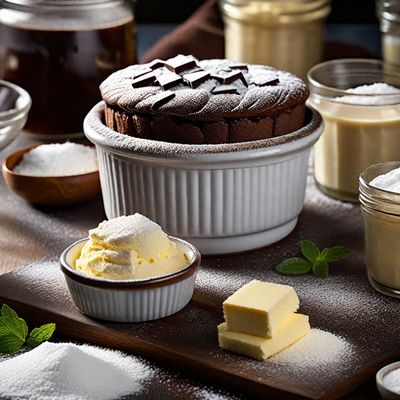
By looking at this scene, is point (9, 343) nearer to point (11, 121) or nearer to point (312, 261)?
point (312, 261)

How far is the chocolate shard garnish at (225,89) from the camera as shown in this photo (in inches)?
79.9

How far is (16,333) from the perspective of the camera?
178 cm

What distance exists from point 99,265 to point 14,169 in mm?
680

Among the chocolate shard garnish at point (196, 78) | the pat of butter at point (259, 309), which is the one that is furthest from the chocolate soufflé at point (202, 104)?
the pat of butter at point (259, 309)

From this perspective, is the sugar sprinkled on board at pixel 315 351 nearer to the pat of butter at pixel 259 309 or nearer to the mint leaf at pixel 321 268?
the pat of butter at pixel 259 309

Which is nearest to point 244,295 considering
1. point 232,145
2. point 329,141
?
point 232,145

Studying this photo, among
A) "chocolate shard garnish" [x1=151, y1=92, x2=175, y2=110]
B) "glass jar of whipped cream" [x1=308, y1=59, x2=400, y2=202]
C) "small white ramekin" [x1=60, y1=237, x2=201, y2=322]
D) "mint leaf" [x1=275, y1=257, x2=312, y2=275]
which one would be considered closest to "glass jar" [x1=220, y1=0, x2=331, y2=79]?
"glass jar of whipped cream" [x1=308, y1=59, x2=400, y2=202]

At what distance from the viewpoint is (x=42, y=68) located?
2701mm

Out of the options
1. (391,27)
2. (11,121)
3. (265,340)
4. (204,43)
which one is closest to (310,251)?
(265,340)

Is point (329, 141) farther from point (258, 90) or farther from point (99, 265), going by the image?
point (99, 265)

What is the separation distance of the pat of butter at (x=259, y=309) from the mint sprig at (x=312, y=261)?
259 millimetres

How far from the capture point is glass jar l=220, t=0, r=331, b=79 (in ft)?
9.30

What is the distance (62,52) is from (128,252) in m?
1.04

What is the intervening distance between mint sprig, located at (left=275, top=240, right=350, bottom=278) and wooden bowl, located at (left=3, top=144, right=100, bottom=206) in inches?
21.1
